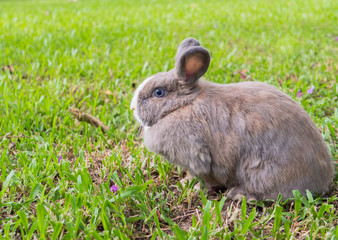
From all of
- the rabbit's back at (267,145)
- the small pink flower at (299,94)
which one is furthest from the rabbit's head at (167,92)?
the small pink flower at (299,94)

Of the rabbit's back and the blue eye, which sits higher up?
the blue eye

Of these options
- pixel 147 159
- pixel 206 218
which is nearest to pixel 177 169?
pixel 147 159

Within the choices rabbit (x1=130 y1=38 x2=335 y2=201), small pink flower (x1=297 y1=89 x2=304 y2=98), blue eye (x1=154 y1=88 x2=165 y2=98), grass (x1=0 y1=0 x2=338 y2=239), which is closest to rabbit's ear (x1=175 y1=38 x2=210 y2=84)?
rabbit (x1=130 y1=38 x2=335 y2=201)

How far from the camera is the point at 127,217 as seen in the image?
2334mm

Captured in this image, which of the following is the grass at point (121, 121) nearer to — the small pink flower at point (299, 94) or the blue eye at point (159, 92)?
the small pink flower at point (299, 94)

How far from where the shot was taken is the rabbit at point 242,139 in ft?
7.44

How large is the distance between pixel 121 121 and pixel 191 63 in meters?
1.42

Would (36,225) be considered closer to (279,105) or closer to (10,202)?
(10,202)

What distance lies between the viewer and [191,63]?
242cm

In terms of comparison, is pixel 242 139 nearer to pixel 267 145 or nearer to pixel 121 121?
pixel 267 145

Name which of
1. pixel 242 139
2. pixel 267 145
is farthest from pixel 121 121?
pixel 267 145

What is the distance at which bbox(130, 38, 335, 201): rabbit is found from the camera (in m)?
2.27

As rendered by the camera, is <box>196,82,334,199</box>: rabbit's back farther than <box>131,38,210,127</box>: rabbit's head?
No

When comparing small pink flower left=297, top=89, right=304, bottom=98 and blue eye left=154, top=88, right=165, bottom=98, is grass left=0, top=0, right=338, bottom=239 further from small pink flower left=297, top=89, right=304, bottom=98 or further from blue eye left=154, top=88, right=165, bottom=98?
blue eye left=154, top=88, right=165, bottom=98
